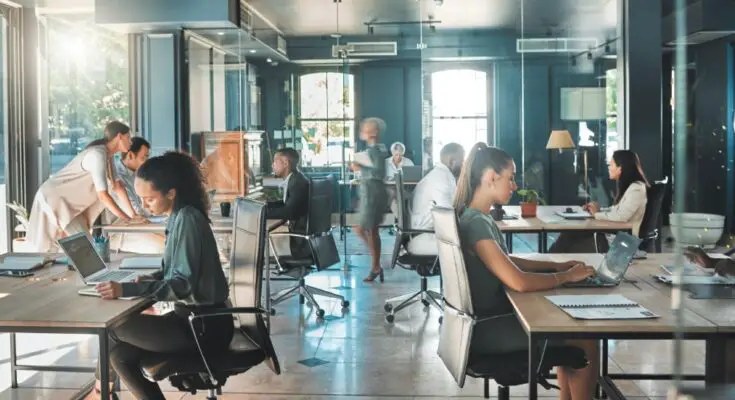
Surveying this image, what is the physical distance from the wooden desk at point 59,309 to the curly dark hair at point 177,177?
461 mm

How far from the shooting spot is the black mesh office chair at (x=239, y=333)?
9.59ft

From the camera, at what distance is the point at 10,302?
2.89 m


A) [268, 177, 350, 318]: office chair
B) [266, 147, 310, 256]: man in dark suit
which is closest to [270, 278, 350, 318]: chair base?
[268, 177, 350, 318]: office chair

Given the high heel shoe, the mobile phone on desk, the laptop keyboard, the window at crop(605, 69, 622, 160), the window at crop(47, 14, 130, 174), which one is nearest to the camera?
the laptop keyboard

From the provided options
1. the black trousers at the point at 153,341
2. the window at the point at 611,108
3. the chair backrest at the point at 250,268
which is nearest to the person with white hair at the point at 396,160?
the window at the point at 611,108

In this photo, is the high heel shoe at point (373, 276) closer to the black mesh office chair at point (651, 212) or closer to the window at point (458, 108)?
the window at point (458, 108)

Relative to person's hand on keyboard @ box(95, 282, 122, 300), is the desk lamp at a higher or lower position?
higher

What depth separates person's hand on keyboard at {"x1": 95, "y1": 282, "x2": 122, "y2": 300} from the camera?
2.86 metres

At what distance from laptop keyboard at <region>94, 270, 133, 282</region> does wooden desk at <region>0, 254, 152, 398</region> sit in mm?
93

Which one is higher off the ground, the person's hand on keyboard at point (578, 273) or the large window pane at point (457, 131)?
the large window pane at point (457, 131)

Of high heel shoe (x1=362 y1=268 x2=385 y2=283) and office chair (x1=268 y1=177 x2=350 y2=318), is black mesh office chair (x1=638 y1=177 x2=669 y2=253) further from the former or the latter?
high heel shoe (x1=362 y1=268 x2=385 y2=283)

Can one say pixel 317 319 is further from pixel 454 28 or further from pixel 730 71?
pixel 730 71

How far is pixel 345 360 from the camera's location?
4820 mm

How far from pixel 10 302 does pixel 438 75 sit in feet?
21.7
